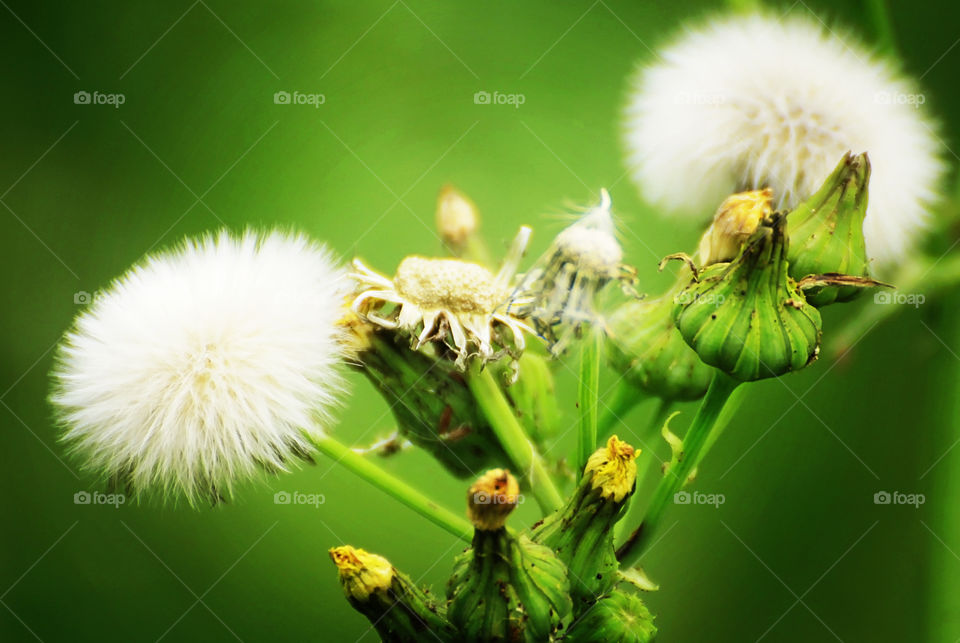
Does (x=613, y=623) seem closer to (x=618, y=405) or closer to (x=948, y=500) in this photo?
(x=618, y=405)

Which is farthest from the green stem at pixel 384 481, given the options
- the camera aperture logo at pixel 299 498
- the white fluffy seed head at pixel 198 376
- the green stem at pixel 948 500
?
the green stem at pixel 948 500

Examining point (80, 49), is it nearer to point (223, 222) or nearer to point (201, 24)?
point (201, 24)

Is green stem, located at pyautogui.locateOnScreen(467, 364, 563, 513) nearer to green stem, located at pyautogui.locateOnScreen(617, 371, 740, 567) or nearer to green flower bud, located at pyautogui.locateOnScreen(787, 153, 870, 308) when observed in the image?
green stem, located at pyautogui.locateOnScreen(617, 371, 740, 567)

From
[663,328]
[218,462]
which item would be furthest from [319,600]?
[663,328]

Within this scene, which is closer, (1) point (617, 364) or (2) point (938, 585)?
(1) point (617, 364)

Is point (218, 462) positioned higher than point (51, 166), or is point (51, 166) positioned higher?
point (51, 166)

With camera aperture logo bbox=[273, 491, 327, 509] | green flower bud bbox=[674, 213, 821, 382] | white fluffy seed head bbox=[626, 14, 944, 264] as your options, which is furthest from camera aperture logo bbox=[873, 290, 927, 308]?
camera aperture logo bbox=[273, 491, 327, 509]

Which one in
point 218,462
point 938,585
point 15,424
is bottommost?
point 15,424

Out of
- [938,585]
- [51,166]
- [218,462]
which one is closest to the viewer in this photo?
[218,462]
